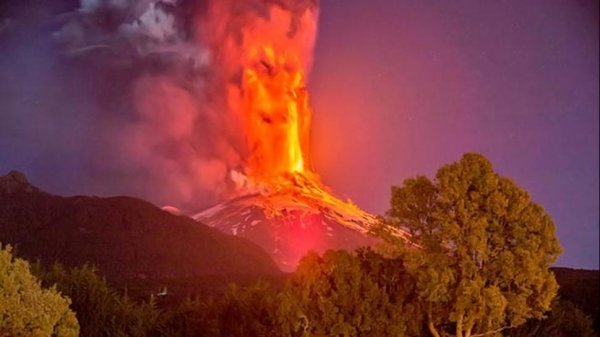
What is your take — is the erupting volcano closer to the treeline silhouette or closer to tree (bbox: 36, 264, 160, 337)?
the treeline silhouette

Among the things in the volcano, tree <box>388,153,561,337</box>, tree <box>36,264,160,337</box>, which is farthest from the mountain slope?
tree <box>388,153,561,337</box>

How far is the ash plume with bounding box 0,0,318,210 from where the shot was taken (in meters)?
13.9

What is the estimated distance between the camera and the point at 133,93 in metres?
14.3

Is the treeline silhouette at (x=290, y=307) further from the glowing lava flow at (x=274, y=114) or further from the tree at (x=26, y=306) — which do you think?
the glowing lava flow at (x=274, y=114)

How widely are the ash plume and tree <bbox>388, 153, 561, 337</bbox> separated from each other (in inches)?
140

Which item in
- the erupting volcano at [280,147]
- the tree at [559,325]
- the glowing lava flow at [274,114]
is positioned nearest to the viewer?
the tree at [559,325]

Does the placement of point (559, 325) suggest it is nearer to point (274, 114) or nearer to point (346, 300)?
point (346, 300)

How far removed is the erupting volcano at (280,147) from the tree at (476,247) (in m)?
1.92

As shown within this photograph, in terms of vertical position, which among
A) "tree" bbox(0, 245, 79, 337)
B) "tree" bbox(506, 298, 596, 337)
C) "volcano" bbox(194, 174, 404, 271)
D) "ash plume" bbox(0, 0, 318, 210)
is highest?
"ash plume" bbox(0, 0, 318, 210)

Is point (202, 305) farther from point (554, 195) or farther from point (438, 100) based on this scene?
point (554, 195)

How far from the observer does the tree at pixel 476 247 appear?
→ 12695mm

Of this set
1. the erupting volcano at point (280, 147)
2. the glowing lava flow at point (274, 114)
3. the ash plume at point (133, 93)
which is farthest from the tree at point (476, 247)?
the ash plume at point (133, 93)

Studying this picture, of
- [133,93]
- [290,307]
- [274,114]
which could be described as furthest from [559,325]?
[133,93]

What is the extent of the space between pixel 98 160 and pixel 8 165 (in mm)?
1402
